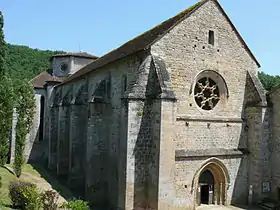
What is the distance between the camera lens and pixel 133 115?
12922 mm

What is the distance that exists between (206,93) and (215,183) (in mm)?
5013

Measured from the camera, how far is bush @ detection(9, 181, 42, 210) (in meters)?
12.3

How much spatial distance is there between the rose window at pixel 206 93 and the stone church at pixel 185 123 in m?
0.05

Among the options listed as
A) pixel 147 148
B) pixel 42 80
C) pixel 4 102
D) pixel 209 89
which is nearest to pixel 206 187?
pixel 147 148

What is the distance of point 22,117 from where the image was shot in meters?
24.0

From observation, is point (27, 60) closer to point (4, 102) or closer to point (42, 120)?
point (42, 120)

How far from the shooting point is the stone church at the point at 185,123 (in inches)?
506

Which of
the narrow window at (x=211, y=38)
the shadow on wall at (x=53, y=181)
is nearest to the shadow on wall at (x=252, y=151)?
the narrow window at (x=211, y=38)

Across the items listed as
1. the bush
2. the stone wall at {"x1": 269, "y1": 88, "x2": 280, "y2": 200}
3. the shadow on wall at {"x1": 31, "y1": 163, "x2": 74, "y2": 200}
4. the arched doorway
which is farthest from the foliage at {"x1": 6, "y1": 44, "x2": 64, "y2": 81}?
the stone wall at {"x1": 269, "y1": 88, "x2": 280, "y2": 200}

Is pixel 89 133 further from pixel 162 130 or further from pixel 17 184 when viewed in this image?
pixel 162 130

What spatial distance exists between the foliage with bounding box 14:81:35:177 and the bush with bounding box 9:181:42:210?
980 centimetres

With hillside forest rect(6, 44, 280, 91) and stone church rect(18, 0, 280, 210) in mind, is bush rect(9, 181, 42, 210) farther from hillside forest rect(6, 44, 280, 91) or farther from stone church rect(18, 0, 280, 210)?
hillside forest rect(6, 44, 280, 91)

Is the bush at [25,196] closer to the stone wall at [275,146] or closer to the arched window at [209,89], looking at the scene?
the arched window at [209,89]

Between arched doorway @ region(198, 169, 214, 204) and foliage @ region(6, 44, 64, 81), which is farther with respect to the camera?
foliage @ region(6, 44, 64, 81)
